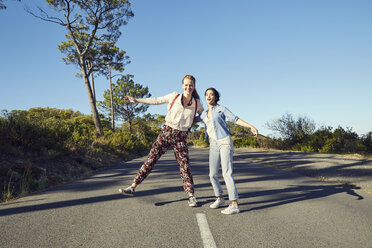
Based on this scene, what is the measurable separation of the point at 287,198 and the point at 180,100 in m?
2.68

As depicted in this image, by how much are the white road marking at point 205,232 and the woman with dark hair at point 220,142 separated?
0.40 metres

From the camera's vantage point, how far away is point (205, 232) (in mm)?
2943

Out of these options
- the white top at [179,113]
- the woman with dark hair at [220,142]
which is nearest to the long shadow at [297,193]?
the woman with dark hair at [220,142]

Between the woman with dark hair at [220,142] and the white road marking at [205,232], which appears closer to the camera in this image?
the white road marking at [205,232]

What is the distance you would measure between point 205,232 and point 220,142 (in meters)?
1.42

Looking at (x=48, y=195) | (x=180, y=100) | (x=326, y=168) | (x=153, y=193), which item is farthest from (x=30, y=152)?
(x=326, y=168)

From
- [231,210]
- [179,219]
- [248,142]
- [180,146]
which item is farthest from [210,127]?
[248,142]

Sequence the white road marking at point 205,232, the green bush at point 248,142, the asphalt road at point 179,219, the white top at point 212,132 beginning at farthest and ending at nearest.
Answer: the green bush at point 248,142
the white top at point 212,132
the asphalt road at point 179,219
the white road marking at point 205,232

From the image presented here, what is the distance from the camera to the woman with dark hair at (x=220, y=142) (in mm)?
3772

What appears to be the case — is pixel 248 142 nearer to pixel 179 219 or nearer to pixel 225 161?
pixel 225 161

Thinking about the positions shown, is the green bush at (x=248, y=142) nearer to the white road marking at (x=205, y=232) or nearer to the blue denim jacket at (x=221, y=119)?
the blue denim jacket at (x=221, y=119)

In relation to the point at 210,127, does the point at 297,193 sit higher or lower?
lower

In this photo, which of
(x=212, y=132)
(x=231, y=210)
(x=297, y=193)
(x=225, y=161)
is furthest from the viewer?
(x=297, y=193)

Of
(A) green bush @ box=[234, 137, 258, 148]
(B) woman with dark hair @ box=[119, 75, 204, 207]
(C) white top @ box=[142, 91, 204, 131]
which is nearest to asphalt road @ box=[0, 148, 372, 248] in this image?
(B) woman with dark hair @ box=[119, 75, 204, 207]
